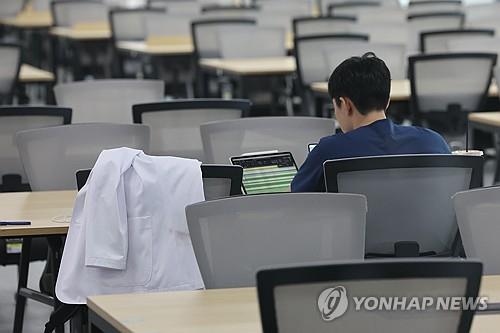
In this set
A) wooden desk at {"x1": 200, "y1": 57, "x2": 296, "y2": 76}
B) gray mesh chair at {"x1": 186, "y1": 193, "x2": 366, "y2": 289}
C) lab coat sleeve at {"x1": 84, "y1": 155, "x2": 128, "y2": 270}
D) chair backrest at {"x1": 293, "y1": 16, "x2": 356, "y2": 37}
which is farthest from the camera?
chair backrest at {"x1": 293, "y1": 16, "x2": 356, "y2": 37}

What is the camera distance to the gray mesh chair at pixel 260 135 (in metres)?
5.23

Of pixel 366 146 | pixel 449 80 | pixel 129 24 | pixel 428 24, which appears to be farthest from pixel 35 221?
pixel 129 24

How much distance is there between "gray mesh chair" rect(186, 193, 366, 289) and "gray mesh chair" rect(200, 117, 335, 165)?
5.76 ft

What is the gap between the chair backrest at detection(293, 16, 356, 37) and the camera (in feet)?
38.7

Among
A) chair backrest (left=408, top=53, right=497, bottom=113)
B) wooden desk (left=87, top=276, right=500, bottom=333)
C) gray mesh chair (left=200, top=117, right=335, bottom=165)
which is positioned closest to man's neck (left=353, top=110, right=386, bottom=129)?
gray mesh chair (left=200, top=117, right=335, bottom=165)

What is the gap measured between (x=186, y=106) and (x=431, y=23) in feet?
20.9

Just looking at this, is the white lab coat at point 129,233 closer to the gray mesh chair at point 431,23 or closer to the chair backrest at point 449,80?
the chair backrest at point 449,80

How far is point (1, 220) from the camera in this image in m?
4.37

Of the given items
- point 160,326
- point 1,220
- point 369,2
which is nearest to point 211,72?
point 369,2

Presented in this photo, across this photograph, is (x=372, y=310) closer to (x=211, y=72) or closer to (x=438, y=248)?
(x=438, y=248)

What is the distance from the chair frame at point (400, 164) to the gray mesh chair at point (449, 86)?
420cm

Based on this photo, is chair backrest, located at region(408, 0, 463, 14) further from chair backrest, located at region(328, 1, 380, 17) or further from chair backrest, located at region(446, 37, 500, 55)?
chair backrest, located at region(446, 37, 500, 55)

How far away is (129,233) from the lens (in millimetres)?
3781

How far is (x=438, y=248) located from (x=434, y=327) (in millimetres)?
1509
